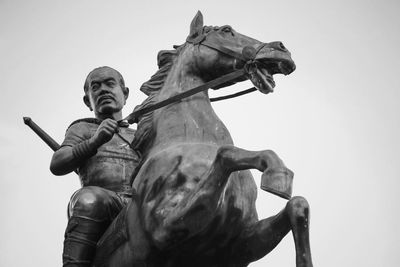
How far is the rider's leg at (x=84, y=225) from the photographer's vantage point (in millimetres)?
5688

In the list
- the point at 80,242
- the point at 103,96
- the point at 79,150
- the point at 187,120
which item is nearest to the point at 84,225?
the point at 80,242

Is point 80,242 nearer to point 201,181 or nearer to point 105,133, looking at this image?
point 105,133

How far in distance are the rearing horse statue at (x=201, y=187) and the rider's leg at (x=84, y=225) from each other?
0.11 meters

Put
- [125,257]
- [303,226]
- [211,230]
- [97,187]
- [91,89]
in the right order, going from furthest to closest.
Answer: [91,89] → [97,187] → [125,257] → [211,230] → [303,226]

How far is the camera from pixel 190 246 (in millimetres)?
4992

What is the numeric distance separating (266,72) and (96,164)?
1.80m

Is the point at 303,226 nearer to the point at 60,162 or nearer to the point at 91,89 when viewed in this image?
the point at 60,162

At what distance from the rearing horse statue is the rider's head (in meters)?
1.04

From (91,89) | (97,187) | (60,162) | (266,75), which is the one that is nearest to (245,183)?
(266,75)

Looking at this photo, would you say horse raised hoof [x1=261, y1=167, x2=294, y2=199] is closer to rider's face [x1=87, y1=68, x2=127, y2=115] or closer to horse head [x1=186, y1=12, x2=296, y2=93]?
horse head [x1=186, y1=12, x2=296, y2=93]

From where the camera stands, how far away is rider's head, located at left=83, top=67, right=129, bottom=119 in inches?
267

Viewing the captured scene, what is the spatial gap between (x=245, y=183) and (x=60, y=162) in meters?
1.77

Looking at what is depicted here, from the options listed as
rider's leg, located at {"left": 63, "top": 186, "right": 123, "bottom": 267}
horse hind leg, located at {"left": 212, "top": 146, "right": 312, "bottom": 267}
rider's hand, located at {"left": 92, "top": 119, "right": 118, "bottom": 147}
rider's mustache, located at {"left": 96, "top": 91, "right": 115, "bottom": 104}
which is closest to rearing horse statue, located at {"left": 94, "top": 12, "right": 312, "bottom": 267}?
horse hind leg, located at {"left": 212, "top": 146, "right": 312, "bottom": 267}

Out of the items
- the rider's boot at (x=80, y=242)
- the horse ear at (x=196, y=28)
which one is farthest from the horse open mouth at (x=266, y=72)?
the rider's boot at (x=80, y=242)
